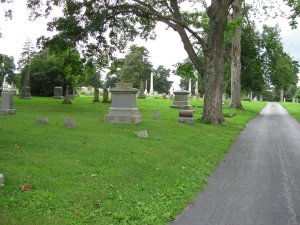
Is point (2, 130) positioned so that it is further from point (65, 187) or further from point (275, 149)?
point (275, 149)

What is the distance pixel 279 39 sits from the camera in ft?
161

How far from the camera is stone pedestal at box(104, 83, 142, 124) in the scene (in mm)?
17453

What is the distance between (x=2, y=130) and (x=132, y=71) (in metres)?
89.6

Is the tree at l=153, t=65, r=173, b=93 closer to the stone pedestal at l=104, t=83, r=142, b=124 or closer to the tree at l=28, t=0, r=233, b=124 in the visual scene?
the tree at l=28, t=0, r=233, b=124

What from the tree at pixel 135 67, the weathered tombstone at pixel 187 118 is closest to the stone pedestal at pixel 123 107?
the weathered tombstone at pixel 187 118

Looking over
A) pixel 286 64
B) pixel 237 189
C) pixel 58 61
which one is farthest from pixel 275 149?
pixel 286 64

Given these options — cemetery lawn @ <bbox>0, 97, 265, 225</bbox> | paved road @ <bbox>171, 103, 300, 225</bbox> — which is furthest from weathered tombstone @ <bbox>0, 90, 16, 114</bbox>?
paved road @ <bbox>171, 103, 300, 225</bbox>

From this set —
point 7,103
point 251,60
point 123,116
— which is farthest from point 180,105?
point 251,60

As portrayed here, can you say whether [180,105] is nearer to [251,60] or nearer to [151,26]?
[151,26]

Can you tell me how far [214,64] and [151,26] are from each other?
7.07m

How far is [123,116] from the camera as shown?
17.5 m

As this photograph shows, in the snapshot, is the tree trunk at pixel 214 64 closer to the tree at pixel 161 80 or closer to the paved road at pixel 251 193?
the paved road at pixel 251 193

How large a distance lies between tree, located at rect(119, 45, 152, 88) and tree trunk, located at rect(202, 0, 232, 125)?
7648 cm

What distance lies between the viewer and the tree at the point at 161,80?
110 m
